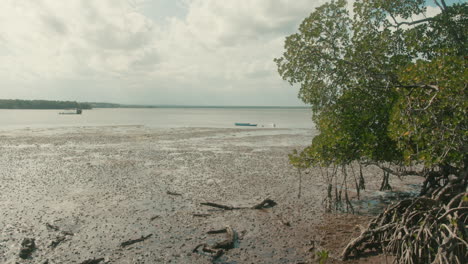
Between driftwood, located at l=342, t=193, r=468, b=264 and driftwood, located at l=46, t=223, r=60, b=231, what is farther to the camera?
driftwood, located at l=46, t=223, r=60, b=231

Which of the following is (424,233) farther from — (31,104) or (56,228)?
(31,104)

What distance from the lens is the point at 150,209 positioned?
528 inches

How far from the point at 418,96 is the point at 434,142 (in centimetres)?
110

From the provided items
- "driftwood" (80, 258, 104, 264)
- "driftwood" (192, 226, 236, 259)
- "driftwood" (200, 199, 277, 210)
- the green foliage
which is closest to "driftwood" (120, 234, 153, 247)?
"driftwood" (80, 258, 104, 264)

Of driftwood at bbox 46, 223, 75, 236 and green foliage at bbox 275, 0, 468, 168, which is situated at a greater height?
green foliage at bbox 275, 0, 468, 168

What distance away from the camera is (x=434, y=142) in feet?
23.5

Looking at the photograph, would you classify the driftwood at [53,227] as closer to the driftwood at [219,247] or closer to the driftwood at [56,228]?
the driftwood at [56,228]

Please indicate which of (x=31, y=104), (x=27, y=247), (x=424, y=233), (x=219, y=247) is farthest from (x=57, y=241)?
(x=31, y=104)

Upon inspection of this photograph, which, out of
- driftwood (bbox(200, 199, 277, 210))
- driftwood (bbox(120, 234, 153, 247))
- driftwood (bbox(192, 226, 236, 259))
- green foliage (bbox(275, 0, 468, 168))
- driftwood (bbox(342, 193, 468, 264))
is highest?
green foliage (bbox(275, 0, 468, 168))

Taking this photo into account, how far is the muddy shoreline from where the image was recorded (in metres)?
9.48

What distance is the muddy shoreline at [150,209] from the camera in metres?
9.48

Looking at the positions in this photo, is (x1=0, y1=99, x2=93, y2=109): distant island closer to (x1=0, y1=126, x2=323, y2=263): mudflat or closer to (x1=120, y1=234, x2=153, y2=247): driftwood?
(x1=0, y1=126, x2=323, y2=263): mudflat

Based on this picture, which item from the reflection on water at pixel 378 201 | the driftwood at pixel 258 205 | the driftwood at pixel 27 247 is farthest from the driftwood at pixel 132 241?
the reflection on water at pixel 378 201

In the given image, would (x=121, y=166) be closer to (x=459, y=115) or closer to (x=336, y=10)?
(x=336, y=10)
